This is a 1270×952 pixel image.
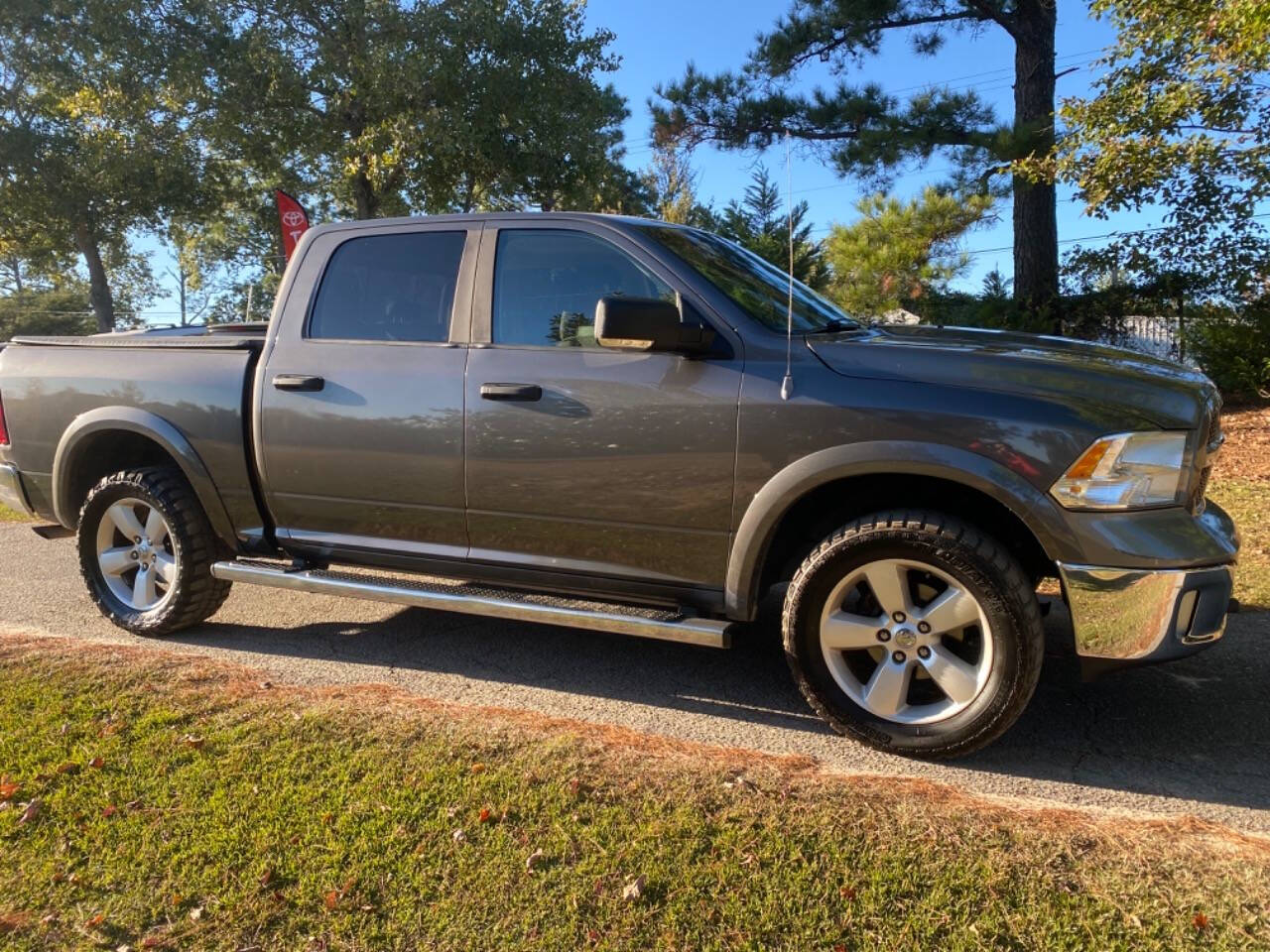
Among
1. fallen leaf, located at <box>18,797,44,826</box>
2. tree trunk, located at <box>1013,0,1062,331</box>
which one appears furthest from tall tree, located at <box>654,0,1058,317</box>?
fallen leaf, located at <box>18,797,44,826</box>

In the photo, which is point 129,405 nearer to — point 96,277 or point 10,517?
point 10,517

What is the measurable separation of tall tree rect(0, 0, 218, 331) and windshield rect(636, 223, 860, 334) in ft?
47.9

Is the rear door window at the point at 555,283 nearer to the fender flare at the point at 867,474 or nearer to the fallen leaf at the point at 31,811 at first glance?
the fender flare at the point at 867,474

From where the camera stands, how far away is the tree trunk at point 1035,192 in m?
11.1

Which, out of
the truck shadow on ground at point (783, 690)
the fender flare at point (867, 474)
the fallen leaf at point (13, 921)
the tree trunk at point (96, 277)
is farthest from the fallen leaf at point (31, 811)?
the tree trunk at point (96, 277)

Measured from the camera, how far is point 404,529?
155 inches

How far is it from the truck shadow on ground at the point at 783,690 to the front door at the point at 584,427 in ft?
1.96

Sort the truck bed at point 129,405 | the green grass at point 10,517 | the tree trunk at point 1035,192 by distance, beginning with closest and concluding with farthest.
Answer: the truck bed at point 129,405
the green grass at point 10,517
the tree trunk at point 1035,192

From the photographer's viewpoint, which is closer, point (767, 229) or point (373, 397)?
point (373, 397)

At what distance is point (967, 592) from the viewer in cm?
301

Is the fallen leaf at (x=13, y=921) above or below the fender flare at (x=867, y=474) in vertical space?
below

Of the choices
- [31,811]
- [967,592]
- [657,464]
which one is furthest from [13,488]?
[967,592]

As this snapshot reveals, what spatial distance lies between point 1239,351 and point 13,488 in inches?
455

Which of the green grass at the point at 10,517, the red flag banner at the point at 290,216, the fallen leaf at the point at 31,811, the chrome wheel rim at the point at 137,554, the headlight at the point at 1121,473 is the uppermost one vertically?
the red flag banner at the point at 290,216
